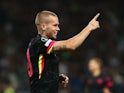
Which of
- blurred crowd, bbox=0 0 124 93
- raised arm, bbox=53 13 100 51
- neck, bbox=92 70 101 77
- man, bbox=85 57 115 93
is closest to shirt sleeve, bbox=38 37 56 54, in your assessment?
raised arm, bbox=53 13 100 51

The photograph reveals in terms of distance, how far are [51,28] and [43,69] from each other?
1.60 ft

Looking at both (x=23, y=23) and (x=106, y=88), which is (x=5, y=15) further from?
(x=106, y=88)

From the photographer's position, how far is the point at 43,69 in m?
6.71

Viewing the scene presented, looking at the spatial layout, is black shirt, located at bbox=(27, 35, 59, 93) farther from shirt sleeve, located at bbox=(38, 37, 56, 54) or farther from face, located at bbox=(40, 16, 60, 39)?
face, located at bbox=(40, 16, 60, 39)

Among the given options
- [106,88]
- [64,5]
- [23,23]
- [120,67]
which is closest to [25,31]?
[23,23]

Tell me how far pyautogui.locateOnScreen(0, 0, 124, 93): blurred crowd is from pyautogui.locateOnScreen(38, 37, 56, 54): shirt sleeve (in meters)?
8.41

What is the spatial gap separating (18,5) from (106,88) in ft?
24.2

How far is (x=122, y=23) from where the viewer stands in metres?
18.6

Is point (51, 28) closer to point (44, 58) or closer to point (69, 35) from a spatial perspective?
point (44, 58)

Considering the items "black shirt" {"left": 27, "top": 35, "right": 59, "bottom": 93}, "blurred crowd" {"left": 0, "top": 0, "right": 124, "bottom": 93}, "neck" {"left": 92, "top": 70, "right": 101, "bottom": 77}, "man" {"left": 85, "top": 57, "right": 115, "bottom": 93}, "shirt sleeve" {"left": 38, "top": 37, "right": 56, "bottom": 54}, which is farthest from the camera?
"blurred crowd" {"left": 0, "top": 0, "right": 124, "bottom": 93}

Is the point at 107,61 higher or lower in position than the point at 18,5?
lower

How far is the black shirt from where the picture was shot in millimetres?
6695

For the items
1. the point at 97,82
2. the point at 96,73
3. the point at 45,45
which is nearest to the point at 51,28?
the point at 45,45

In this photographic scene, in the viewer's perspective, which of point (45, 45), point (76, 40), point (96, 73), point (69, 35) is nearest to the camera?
point (76, 40)
